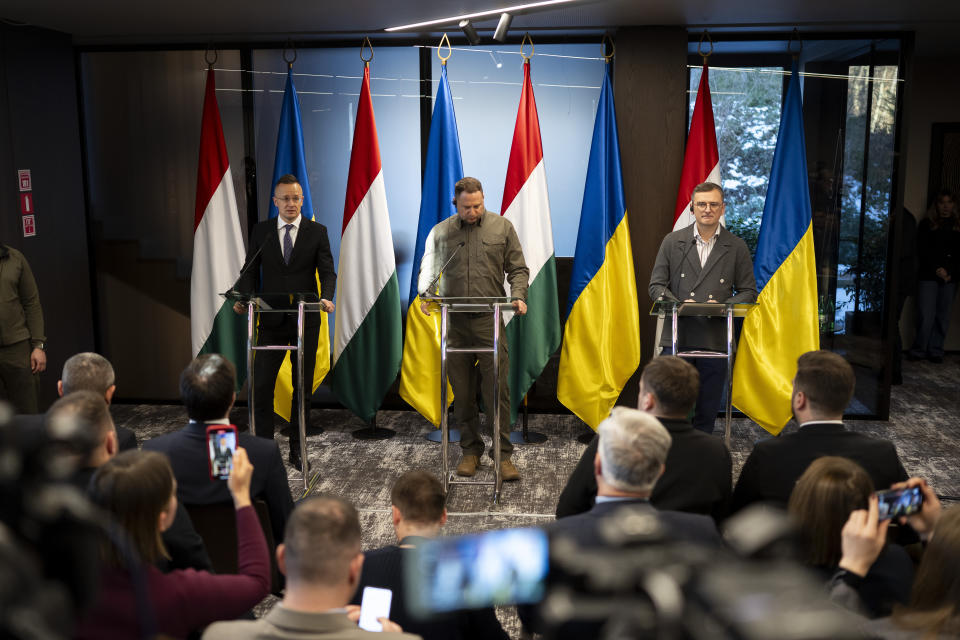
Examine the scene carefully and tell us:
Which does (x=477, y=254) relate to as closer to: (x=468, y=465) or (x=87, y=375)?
(x=468, y=465)

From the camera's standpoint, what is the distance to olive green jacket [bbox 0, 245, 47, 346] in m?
4.52

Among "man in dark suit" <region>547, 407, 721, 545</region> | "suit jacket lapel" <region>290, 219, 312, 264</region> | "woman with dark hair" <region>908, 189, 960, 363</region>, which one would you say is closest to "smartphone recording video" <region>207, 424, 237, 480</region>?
"man in dark suit" <region>547, 407, 721, 545</region>

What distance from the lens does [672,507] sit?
2.44 meters

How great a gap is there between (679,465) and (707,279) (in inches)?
91.4

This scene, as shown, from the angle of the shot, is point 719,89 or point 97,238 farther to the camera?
point 97,238

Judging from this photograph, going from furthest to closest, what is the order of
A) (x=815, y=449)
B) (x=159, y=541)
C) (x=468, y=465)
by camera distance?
(x=468, y=465) → (x=815, y=449) → (x=159, y=541)

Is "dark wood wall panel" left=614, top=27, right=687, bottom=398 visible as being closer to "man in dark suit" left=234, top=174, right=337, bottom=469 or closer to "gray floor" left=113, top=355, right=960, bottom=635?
"gray floor" left=113, top=355, right=960, bottom=635

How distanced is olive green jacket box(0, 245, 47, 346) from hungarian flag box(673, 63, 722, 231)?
3.86 m

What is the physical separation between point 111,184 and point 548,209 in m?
3.18

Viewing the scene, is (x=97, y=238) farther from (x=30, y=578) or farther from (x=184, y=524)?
(x=30, y=578)

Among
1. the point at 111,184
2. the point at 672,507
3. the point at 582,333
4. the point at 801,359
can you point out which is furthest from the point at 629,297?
the point at 111,184

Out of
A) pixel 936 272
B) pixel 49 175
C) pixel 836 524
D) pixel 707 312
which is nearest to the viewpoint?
pixel 836 524

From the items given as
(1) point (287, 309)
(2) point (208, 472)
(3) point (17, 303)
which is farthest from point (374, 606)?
(3) point (17, 303)

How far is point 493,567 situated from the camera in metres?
0.87
